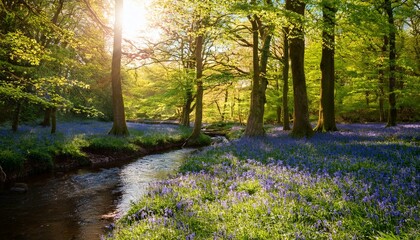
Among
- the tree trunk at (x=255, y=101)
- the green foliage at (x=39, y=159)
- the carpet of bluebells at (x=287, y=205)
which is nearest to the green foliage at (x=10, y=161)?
the green foliage at (x=39, y=159)

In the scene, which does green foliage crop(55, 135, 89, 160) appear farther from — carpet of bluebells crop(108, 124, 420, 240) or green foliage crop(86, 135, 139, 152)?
carpet of bluebells crop(108, 124, 420, 240)

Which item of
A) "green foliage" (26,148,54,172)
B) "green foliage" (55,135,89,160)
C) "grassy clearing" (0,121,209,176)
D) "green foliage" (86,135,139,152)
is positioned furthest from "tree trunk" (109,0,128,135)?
"green foliage" (26,148,54,172)

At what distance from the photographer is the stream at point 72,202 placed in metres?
6.60

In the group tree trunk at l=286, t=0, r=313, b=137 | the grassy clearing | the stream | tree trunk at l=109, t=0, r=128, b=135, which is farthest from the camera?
tree trunk at l=109, t=0, r=128, b=135

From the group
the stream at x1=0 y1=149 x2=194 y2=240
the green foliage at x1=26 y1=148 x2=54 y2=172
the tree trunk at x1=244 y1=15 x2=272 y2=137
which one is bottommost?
the stream at x1=0 y1=149 x2=194 y2=240

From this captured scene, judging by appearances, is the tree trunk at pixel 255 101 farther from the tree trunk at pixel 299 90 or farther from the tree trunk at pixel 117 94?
the tree trunk at pixel 117 94

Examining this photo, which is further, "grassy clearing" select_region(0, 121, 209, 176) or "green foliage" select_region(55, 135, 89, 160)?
"green foliage" select_region(55, 135, 89, 160)

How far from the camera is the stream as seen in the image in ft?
21.6

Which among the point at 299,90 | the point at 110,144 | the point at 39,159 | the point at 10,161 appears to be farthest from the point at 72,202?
the point at 299,90

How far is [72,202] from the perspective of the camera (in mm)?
8719

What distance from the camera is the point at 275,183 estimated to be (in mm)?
6254

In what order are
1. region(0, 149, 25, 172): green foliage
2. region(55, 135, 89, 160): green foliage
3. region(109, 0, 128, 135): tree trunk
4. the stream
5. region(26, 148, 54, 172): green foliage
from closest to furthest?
the stream, region(0, 149, 25, 172): green foliage, region(26, 148, 54, 172): green foliage, region(55, 135, 89, 160): green foliage, region(109, 0, 128, 135): tree trunk

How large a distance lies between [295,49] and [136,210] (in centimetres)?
1217

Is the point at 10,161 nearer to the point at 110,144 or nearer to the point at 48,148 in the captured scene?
the point at 48,148
